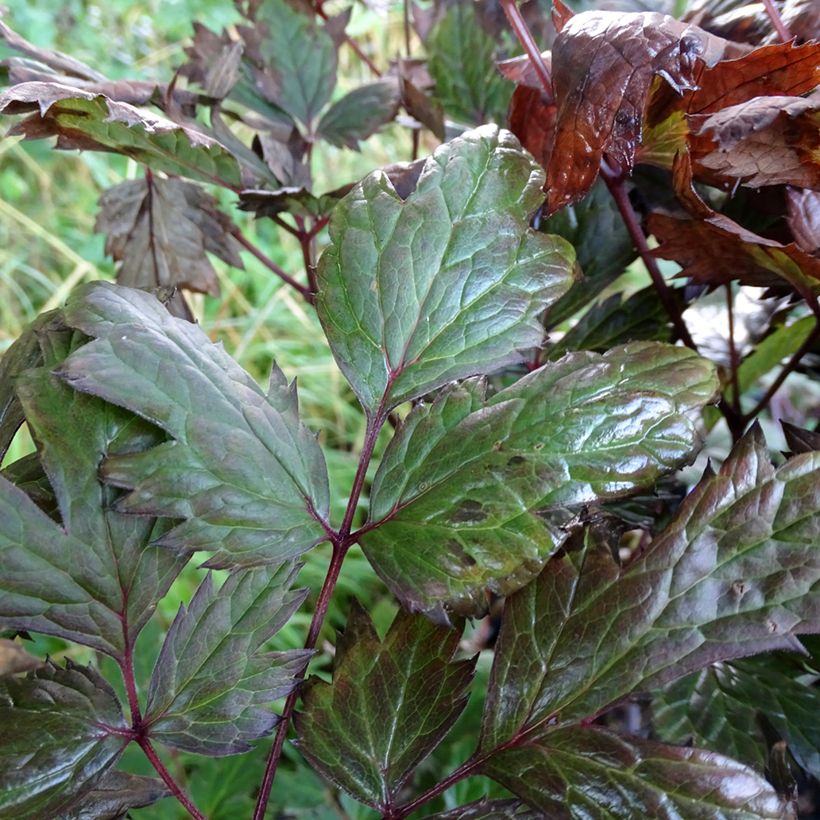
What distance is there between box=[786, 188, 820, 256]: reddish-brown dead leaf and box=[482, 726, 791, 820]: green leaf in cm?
26

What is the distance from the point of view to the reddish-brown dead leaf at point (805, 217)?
16.1 inches

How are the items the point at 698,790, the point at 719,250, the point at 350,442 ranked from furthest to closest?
the point at 350,442 → the point at 719,250 → the point at 698,790

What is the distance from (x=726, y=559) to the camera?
1.15 feet

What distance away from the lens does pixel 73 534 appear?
0.36 meters

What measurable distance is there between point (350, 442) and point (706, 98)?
131cm

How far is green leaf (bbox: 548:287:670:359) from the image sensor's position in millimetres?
534

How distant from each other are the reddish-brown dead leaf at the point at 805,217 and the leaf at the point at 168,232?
0.41 meters

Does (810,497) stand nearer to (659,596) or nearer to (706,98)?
(659,596)

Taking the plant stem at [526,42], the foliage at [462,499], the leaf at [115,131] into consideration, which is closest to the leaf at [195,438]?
the foliage at [462,499]

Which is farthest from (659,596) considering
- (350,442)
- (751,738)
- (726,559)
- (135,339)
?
(350,442)

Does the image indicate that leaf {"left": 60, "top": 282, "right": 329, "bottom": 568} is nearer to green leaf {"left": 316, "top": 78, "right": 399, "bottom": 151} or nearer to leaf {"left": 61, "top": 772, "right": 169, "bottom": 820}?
leaf {"left": 61, "top": 772, "right": 169, "bottom": 820}

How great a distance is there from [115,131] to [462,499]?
11.3 inches

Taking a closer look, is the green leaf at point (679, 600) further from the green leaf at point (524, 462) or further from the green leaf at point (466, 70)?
the green leaf at point (466, 70)

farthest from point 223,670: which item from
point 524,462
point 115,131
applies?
point 115,131
